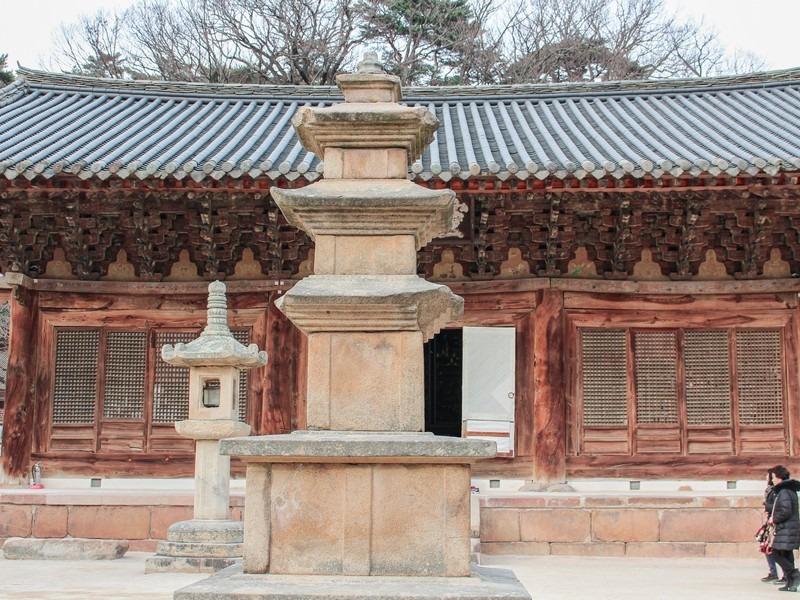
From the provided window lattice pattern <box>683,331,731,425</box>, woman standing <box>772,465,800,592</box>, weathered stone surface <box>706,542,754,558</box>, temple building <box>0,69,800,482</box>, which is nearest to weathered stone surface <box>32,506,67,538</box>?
temple building <box>0,69,800,482</box>

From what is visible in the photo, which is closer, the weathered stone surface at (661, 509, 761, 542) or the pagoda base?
the pagoda base

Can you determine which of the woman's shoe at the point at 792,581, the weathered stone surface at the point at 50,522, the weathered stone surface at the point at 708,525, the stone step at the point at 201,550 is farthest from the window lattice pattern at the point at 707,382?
the weathered stone surface at the point at 50,522

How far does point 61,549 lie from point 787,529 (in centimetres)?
763

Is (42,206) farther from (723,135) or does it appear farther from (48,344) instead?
(723,135)

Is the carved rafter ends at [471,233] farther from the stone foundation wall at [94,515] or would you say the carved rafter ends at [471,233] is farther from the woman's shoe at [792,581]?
the woman's shoe at [792,581]

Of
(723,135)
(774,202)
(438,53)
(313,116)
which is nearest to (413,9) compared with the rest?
(438,53)

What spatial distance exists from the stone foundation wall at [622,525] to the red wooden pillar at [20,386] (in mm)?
5805

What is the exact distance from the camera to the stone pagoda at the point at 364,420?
17.3 feet

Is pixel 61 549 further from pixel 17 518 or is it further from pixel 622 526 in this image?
pixel 622 526

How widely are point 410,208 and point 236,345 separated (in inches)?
184

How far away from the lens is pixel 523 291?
38.9 ft

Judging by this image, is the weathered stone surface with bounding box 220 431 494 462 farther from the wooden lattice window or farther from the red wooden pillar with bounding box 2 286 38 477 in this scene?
the red wooden pillar with bounding box 2 286 38 477

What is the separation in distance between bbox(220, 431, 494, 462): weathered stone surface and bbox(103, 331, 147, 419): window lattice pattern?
7.31 m

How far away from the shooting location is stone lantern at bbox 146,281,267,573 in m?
9.52
